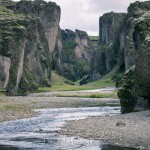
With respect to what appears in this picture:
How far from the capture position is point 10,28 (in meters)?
127

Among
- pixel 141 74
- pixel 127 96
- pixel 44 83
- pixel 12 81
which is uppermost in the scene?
pixel 141 74

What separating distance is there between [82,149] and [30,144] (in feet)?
19.7

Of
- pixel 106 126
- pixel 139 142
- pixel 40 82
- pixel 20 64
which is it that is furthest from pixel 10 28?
pixel 139 142

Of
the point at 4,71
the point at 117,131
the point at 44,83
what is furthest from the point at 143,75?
the point at 44,83

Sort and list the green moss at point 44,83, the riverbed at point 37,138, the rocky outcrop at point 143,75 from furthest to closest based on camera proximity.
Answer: the green moss at point 44,83 → the rocky outcrop at point 143,75 → the riverbed at point 37,138

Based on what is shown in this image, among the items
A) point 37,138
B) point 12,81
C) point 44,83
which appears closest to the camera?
point 37,138

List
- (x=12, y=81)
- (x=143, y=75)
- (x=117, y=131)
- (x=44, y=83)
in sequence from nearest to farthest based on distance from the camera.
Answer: (x=117, y=131)
(x=143, y=75)
(x=12, y=81)
(x=44, y=83)

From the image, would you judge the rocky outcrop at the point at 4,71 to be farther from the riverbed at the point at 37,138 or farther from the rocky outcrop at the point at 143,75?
the riverbed at the point at 37,138

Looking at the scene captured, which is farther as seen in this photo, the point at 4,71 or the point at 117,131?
the point at 4,71

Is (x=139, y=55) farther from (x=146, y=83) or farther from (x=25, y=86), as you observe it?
(x=25, y=86)

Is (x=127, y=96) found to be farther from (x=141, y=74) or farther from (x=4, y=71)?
(x=4, y=71)

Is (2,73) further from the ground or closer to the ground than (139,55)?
closer to the ground

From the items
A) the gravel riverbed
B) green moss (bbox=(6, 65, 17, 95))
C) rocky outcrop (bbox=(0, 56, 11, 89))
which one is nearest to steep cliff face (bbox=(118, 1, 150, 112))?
the gravel riverbed

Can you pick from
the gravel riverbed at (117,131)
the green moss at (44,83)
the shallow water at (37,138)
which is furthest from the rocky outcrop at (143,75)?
the green moss at (44,83)
